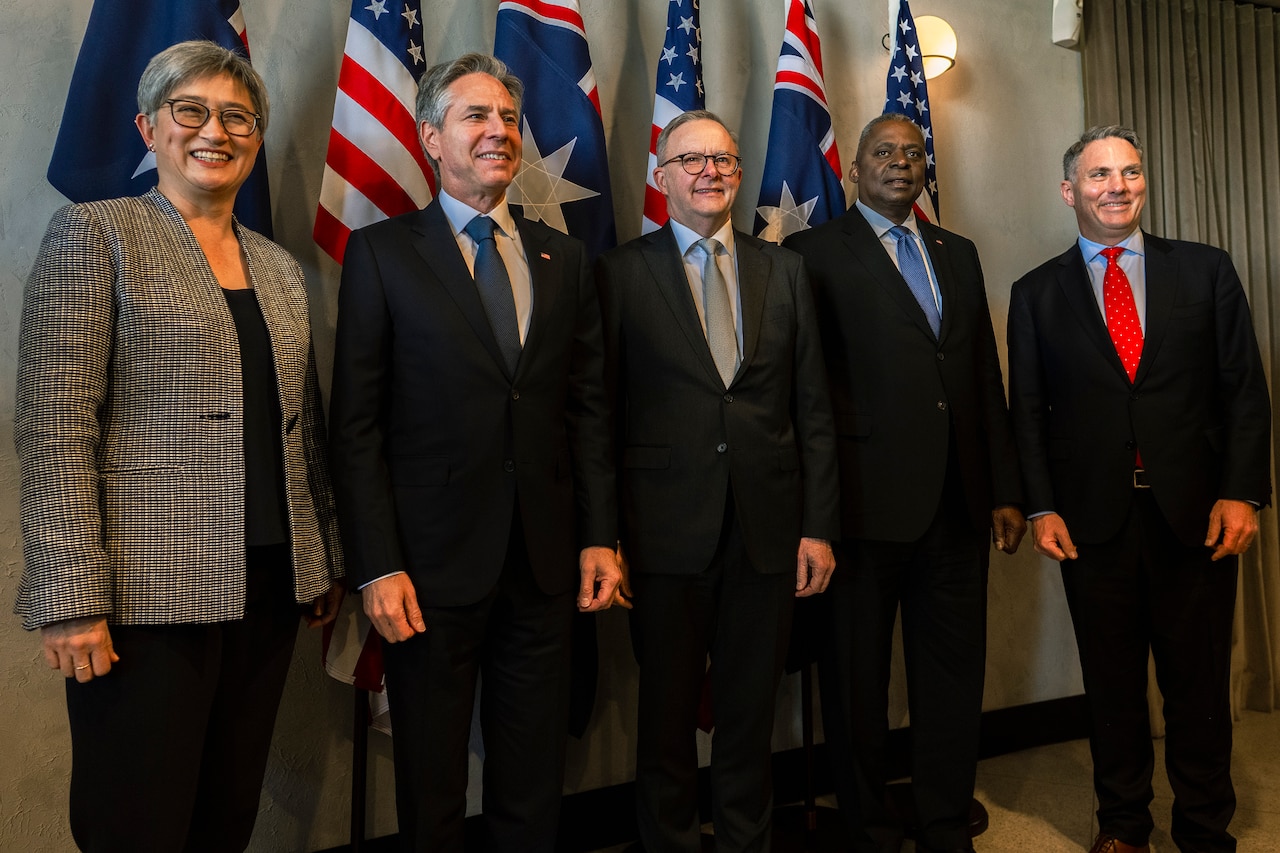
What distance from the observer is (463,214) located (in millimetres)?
2014

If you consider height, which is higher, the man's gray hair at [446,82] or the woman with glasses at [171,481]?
the man's gray hair at [446,82]

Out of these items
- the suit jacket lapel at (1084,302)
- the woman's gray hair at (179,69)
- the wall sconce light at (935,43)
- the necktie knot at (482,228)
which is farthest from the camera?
the wall sconce light at (935,43)

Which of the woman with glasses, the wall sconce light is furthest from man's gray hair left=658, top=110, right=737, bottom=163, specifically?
the wall sconce light

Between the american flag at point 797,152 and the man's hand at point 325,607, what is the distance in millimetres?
1605

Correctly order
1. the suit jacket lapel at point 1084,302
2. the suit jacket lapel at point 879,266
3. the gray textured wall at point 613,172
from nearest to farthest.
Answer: the gray textured wall at point 613,172, the suit jacket lapel at point 879,266, the suit jacket lapel at point 1084,302

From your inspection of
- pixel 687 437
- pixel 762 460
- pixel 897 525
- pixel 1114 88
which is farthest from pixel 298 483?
pixel 1114 88

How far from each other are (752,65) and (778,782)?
7.51 ft

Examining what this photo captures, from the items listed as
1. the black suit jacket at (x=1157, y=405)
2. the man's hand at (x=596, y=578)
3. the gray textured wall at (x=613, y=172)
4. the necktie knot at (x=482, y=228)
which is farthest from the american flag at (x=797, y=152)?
the man's hand at (x=596, y=578)

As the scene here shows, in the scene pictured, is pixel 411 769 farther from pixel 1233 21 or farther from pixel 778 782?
pixel 1233 21

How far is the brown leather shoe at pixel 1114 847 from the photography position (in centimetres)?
246

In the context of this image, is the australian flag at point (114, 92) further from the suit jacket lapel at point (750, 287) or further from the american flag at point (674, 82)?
the suit jacket lapel at point (750, 287)

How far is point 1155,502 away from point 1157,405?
251mm

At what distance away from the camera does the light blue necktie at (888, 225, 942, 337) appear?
2.45m

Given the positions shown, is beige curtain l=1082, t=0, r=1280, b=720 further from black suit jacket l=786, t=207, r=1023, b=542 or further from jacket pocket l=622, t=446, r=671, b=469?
jacket pocket l=622, t=446, r=671, b=469
